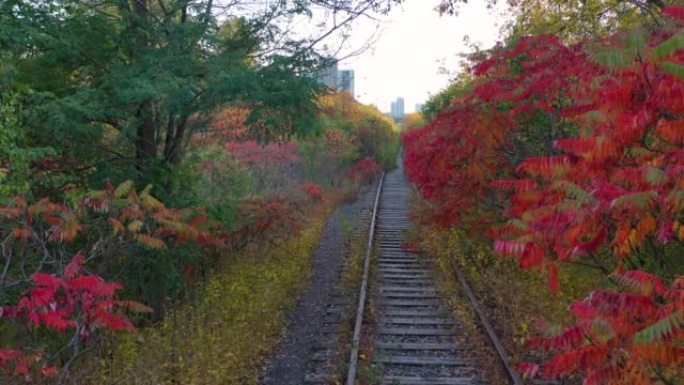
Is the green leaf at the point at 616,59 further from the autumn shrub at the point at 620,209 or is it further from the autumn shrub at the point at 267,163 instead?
the autumn shrub at the point at 267,163

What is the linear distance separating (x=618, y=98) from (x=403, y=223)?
17.0 metres

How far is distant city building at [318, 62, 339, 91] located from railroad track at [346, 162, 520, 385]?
4155 mm

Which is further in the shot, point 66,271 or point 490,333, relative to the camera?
point 490,333

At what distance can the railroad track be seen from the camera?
26.3 feet

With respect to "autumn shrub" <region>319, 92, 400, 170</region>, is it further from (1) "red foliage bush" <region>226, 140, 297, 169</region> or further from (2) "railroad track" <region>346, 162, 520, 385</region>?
(2) "railroad track" <region>346, 162, 520, 385</region>

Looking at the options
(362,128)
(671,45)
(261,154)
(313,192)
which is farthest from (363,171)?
(671,45)

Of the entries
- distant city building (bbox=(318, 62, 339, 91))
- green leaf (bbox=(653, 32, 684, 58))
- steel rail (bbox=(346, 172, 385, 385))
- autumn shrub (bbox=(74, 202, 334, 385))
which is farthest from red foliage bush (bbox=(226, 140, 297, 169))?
green leaf (bbox=(653, 32, 684, 58))

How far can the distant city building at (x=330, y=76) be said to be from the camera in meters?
10.7

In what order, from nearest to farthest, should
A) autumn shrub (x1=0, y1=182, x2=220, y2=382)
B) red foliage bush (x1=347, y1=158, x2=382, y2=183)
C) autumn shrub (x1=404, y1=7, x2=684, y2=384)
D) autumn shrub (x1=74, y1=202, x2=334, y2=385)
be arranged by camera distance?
autumn shrub (x1=404, y1=7, x2=684, y2=384), autumn shrub (x1=0, y1=182, x2=220, y2=382), autumn shrub (x1=74, y1=202, x2=334, y2=385), red foliage bush (x1=347, y1=158, x2=382, y2=183)

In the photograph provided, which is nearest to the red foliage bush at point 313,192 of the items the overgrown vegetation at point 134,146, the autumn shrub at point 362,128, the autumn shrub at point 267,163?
the autumn shrub at point 267,163

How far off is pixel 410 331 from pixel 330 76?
511cm

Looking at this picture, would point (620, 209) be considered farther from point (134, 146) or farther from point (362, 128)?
point (362, 128)

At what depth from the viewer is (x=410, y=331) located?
9.77 m

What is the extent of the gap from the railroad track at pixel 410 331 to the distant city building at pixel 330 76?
4.15 meters
